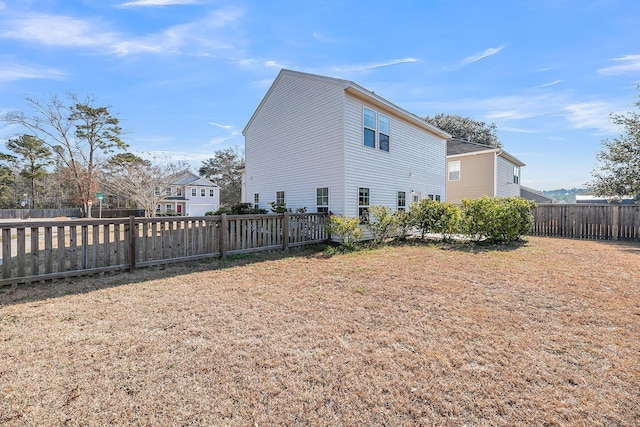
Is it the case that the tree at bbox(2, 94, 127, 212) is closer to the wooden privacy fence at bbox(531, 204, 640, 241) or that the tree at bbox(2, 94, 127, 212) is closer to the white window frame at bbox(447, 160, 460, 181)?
the white window frame at bbox(447, 160, 460, 181)

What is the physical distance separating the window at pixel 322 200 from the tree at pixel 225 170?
33.0m

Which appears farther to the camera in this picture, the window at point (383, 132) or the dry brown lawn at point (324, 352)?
the window at point (383, 132)

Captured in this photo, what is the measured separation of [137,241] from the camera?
6.18 metres

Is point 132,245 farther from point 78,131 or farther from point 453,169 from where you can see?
point 78,131

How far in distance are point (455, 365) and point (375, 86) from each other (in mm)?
12206

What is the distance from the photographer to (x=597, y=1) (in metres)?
7.08

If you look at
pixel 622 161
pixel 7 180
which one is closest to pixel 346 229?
pixel 622 161

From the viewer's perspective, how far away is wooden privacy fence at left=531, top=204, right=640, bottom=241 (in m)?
10.6

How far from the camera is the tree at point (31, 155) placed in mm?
30734

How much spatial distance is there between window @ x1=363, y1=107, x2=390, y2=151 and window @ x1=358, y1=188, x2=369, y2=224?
1823mm

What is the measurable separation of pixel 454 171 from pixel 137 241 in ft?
64.0

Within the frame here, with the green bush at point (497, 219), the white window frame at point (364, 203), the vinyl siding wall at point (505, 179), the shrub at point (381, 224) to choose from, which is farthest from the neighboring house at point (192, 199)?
→ the green bush at point (497, 219)

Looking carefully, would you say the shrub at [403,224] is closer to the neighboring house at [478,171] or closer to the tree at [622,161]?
the neighboring house at [478,171]

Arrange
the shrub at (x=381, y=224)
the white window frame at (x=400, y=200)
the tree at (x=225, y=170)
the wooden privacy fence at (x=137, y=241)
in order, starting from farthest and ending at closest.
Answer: the tree at (x=225, y=170)
the white window frame at (x=400, y=200)
the shrub at (x=381, y=224)
the wooden privacy fence at (x=137, y=241)
